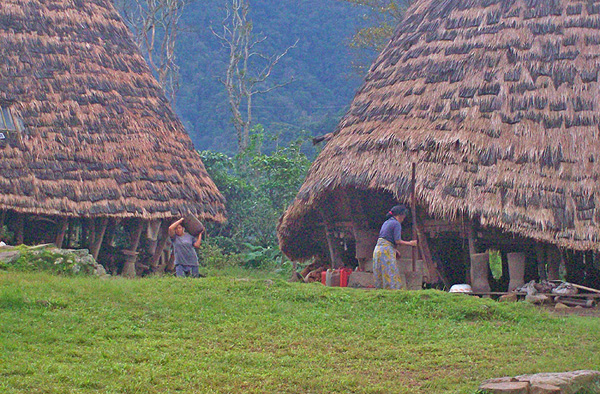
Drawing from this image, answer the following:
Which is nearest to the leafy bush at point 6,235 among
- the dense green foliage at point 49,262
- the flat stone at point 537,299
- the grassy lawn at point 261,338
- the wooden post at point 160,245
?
the wooden post at point 160,245

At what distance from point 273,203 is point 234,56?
7.66 meters

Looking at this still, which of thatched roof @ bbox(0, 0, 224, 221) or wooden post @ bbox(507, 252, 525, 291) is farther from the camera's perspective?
thatched roof @ bbox(0, 0, 224, 221)

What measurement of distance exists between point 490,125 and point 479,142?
36 centimetres

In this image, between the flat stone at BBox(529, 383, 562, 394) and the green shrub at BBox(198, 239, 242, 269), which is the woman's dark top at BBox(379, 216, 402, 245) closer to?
the flat stone at BBox(529, 383, 562, 394)

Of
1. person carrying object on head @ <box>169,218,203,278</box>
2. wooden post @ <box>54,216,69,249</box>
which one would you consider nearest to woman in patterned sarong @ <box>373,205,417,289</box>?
person carrying object on head @ <box>169,218,203,278</box>

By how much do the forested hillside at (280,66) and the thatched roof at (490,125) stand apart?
82.0ft

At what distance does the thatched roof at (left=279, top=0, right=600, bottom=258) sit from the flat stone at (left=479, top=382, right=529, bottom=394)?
5970 millimetres

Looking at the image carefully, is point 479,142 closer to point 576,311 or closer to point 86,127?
point 576,311

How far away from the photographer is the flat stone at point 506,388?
622 centimetres

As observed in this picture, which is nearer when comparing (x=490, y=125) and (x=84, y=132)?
(x=490, y=125)

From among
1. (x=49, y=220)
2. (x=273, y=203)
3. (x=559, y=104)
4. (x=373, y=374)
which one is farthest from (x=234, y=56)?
(x=373, y=374)

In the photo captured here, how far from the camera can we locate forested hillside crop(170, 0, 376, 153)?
41.9m

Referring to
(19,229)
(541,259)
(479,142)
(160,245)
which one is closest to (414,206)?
(479,142)

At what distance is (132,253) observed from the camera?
1571 centimetres
